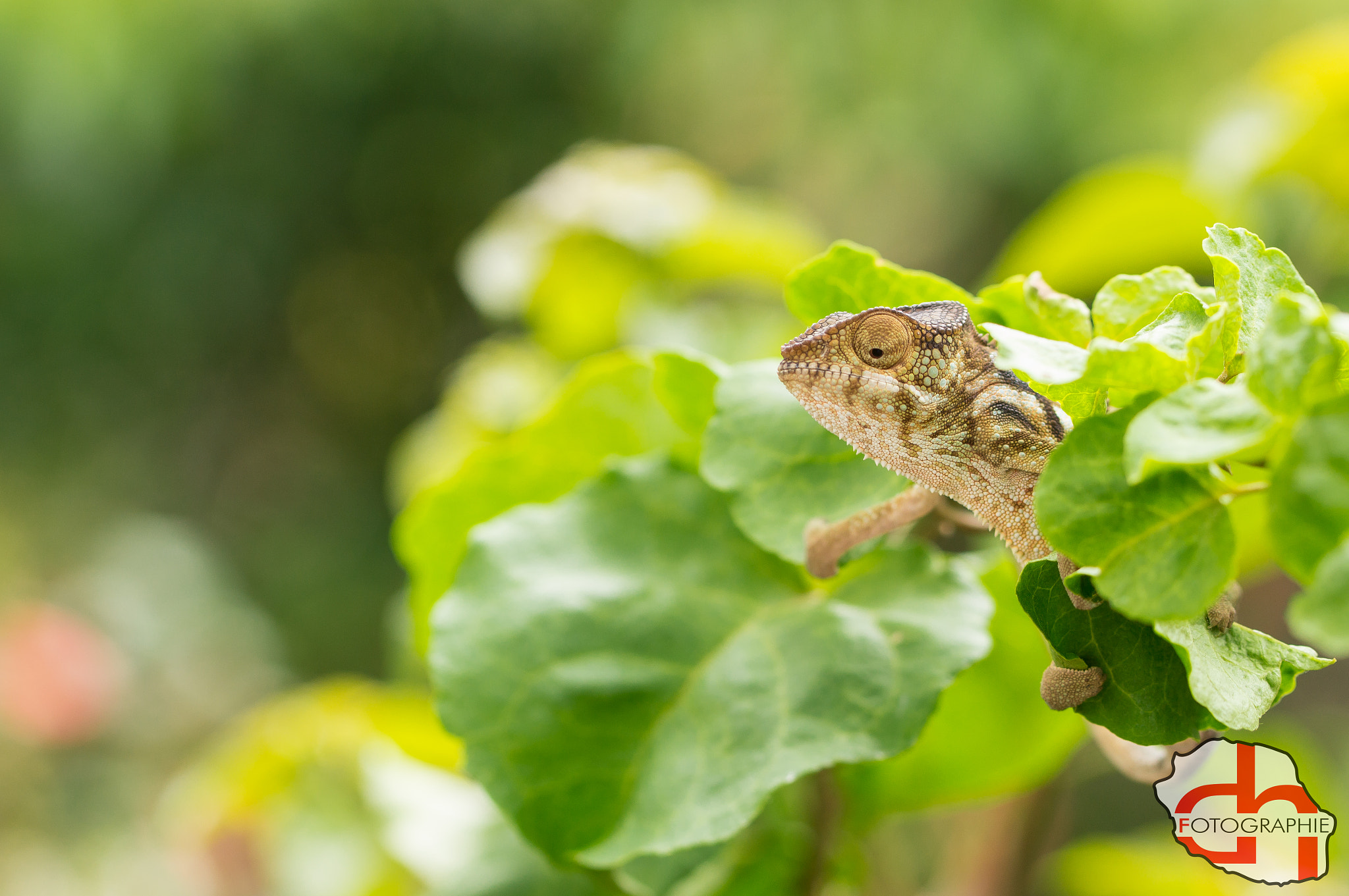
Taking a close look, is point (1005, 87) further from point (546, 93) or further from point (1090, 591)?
point (1090, 591)

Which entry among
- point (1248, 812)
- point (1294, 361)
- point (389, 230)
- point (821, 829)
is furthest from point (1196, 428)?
point (389, 230)

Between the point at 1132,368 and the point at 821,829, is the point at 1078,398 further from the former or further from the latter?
the point at 821,829

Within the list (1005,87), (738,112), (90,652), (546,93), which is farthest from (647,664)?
(546,93)

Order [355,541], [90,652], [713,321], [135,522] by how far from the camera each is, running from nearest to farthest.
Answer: [713,321]
[90,652]
[135,522]
[355,541]

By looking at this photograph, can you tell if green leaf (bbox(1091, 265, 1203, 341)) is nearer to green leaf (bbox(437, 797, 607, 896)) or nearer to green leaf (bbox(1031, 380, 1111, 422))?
green leaf (bbox(1031, 380, 1111, 422))

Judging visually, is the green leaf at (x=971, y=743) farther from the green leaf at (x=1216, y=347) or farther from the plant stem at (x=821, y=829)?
the green leaf at (x=1216, y=347)

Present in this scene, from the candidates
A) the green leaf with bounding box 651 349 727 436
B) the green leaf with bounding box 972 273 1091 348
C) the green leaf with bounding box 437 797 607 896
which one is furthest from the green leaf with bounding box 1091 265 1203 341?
the green leaf with bounding box 437 797 607 896
